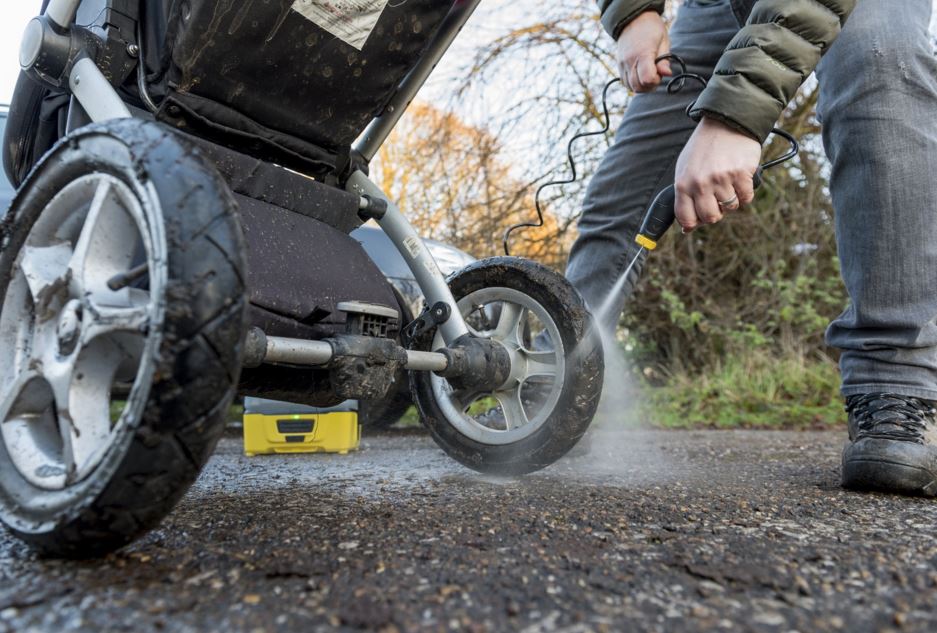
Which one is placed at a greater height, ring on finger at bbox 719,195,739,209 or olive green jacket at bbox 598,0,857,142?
olive green jacket at bbox 598,0,857,142

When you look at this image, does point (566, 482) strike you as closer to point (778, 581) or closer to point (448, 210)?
point (778, 581)

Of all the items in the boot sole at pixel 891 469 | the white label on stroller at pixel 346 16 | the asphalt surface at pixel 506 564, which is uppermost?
the white label on stroller at pixel 346 16

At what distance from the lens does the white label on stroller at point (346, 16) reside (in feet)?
5.07

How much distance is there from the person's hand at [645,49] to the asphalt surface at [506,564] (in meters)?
1.10

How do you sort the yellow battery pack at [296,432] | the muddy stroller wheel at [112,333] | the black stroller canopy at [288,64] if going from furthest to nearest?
the yellow battery pack at [296,432]
the black stroller canopy at [288,64]
the muddy stroller wheel at [112,333]

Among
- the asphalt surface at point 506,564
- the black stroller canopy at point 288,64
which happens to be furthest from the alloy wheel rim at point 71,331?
the black stroller canopy at point 288,64

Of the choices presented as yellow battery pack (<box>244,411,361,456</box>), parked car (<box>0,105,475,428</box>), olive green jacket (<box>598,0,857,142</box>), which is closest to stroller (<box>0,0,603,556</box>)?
olive green jacket (<box>598,0,857,142</box>)

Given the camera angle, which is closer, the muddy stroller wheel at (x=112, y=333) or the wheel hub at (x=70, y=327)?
the muddy stroller wheel at (x=112, y=333)

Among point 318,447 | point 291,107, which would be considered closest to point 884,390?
point 291,107

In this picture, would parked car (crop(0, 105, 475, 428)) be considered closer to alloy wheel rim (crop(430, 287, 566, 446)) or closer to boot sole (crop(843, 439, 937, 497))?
alloy wheel rim (crop(430, 287, 566, 446))

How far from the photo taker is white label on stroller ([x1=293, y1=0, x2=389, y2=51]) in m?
1.54

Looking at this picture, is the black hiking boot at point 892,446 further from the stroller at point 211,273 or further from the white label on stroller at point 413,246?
the white label on stroller at point 413,246

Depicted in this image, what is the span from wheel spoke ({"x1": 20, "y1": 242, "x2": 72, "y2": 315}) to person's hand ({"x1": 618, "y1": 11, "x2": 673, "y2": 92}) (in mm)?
1497

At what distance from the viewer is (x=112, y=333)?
108 cm
